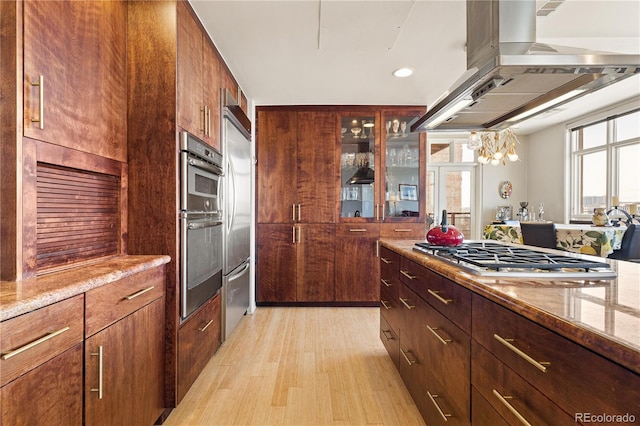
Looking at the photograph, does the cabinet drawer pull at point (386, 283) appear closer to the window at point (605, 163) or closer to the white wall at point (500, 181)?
the window at point (605, 163)

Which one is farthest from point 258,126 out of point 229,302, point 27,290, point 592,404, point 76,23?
point 592,404

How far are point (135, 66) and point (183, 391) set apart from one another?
1.79 m

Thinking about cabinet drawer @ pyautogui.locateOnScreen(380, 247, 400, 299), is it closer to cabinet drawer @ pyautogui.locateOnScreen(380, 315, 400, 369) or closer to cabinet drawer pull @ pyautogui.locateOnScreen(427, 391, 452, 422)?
cabinet drawer @ pyautogui.locateOnScreen(380, 315, 400, 369)

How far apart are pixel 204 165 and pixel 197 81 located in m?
0.53

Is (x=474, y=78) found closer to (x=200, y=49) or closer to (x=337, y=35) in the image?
(x=337, y=35)

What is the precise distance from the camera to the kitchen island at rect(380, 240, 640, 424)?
625mm

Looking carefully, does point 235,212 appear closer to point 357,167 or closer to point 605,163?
point 357,167

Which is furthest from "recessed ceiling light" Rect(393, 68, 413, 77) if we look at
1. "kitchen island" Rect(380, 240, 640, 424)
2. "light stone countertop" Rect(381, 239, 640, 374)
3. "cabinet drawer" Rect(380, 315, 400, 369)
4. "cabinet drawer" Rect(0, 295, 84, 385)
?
"cabinet drawer" Rect(0, 295, 84, 385)

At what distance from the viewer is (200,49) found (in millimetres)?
2160

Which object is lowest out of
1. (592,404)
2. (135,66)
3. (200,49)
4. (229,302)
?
(229,302)

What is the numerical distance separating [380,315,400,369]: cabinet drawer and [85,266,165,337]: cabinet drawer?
145 centimetres

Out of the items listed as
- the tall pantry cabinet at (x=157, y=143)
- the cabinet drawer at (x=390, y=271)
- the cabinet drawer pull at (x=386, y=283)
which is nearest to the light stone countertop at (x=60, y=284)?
the tall pantry cabinet at (x=157, y=143)

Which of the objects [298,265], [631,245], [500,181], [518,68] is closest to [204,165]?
[518,68]

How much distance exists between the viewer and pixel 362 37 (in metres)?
2.35
